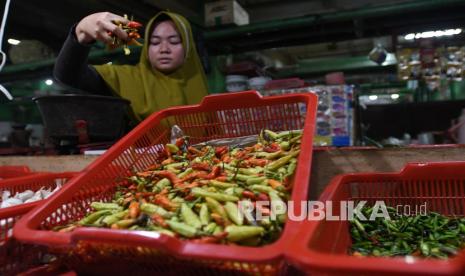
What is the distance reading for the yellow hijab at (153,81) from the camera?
2482 millimetres

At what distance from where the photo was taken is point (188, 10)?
575 cm

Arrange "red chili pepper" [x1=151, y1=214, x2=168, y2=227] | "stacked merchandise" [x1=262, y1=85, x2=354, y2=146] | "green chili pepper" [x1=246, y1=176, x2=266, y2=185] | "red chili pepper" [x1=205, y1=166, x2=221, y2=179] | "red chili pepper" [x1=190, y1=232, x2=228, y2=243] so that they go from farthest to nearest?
1. "stacked merchandise" [x1=262, y1=85, x2=354, y2=146]
2. "red chili pepper" [x1=205, y1=166, x2=221, y2=179]
3. "green chili pepper" [x1=246, y1=176, x2=266, y2=185]
4. "red chili pepper" [x1=151, y1=214, x2=168, y2=227]
5. "red chili pepper" [x1=190, y1=232, x2=228, y2=243]

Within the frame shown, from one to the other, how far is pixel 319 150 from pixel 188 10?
470 centimetres

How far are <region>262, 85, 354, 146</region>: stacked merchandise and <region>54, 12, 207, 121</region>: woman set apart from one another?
2.65 m

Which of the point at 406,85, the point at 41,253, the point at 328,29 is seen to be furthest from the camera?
the point at 406,85

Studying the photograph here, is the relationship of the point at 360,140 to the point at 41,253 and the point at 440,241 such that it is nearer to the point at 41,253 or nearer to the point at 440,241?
the point at 440,241

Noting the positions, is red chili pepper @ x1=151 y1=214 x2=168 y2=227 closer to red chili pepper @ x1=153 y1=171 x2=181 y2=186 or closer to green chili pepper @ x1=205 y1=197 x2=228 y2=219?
green chili pepper @ x1=205 y1=197 x2=228 y2=219

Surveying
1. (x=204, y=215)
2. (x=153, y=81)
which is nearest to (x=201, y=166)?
(x=204, y=215)

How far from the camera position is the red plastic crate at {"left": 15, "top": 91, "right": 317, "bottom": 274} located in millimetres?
754

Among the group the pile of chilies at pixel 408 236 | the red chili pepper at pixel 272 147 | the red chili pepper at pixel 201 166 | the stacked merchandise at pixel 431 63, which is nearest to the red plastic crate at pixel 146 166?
the red chili pepper at pixel 272 147

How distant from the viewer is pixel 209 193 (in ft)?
3.86

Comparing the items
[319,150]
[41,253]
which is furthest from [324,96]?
[41,253]

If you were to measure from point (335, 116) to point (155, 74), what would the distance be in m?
2.99

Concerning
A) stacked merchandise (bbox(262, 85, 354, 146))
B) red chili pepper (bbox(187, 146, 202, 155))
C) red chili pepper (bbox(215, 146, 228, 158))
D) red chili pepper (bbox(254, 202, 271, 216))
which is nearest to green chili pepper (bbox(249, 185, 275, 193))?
red chili pepper (bbox(254, 202, 271, 216))
